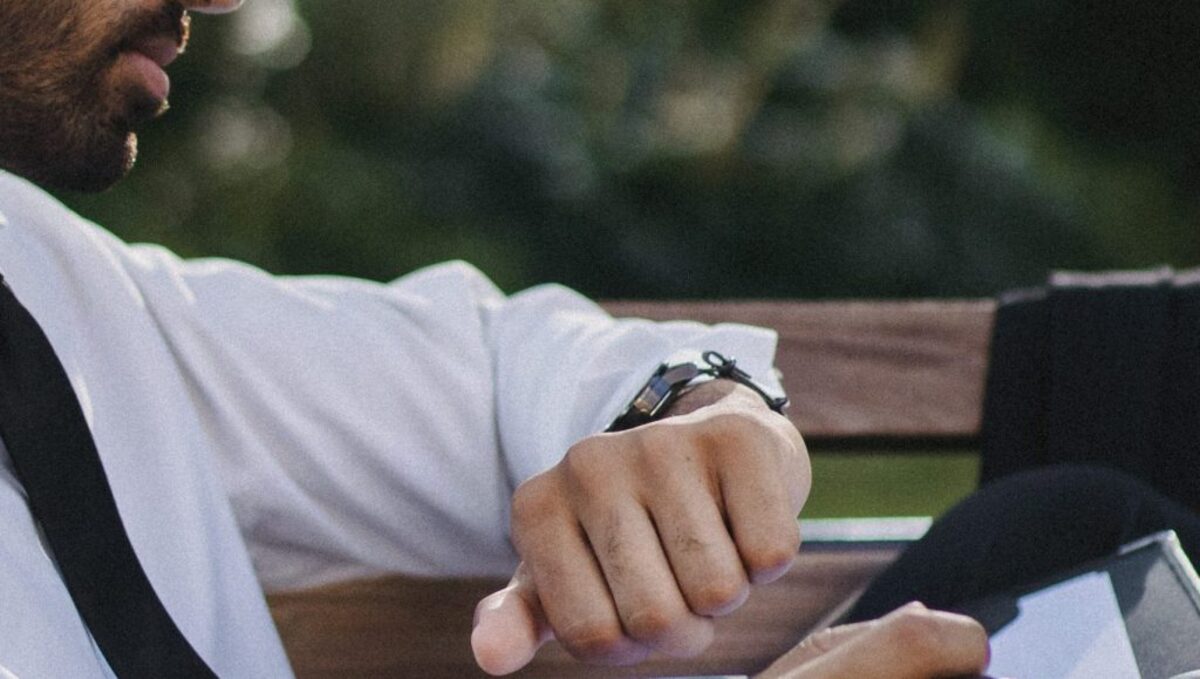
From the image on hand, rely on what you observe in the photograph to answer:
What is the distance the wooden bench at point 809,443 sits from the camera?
1.61 m

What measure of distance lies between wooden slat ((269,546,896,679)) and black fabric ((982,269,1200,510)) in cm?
28

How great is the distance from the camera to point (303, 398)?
5.17ft

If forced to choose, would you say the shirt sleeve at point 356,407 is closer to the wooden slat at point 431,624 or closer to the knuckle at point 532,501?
the wooden slat at point 431,624

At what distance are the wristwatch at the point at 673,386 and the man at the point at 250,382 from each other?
24mm

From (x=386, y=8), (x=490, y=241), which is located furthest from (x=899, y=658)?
(x=386, y=8)

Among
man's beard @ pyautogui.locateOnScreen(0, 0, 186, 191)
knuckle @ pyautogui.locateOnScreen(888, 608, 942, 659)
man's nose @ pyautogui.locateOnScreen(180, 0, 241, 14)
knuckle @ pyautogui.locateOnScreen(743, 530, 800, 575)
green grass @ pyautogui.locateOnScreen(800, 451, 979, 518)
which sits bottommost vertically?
green grass @ pyautogui.locateOnScreen(800, 451, 979, 518)

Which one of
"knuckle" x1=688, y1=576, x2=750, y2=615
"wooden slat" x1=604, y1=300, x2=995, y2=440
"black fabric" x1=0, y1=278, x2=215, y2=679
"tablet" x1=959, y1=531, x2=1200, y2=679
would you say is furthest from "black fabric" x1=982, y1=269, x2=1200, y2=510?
"black fabric" x1=0, y1=278, x2=215, y2=679

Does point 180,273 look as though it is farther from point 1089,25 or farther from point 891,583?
point 1089,25

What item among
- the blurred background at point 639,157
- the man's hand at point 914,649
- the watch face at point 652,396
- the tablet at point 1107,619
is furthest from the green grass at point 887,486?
the man's hand at point 914,649

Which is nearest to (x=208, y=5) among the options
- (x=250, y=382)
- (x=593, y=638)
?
(x=250, y=382)

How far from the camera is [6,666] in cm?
110

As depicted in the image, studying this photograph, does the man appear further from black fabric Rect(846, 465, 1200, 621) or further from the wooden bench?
black fabric Rect(846, 465, 1200, 621)

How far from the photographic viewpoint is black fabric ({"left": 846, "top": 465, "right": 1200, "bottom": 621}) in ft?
4.60

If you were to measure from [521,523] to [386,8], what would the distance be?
5.35m
